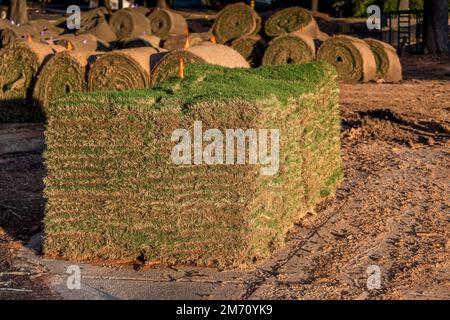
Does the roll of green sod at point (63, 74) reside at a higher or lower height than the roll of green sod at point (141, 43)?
lower

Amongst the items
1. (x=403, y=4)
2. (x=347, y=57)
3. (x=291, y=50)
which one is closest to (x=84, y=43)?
(x=291, y=50)

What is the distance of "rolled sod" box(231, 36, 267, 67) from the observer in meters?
22.5

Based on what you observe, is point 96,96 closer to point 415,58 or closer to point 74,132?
point 74,132

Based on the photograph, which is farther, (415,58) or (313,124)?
(415,58)

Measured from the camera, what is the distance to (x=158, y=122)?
8.02 m

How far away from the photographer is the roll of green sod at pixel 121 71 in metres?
16.0

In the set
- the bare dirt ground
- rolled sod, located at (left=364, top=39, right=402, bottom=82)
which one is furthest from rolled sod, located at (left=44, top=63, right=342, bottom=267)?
rolled sod, located at (left=364, top=39, right=402, bottom=82)

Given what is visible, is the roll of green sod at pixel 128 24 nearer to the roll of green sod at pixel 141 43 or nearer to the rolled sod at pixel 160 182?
the roll of green sod at pixel 141 43

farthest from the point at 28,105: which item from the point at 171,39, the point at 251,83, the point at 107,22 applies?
the point at 107,22

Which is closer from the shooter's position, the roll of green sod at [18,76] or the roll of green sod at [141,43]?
the roll of green sod at [18,76]

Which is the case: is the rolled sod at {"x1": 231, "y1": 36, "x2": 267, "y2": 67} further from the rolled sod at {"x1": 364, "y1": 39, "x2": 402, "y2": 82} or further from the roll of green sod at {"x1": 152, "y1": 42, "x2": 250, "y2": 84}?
the roll of green sod at {"x1": 152, "y1": 42, "x2": 250, "y2": 84}

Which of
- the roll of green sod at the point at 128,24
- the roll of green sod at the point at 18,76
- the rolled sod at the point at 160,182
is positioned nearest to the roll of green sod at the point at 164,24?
the roll of green sod at the point at 128,24

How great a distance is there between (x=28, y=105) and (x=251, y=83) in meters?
8.81

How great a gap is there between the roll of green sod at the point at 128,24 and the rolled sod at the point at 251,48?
6.02 m
